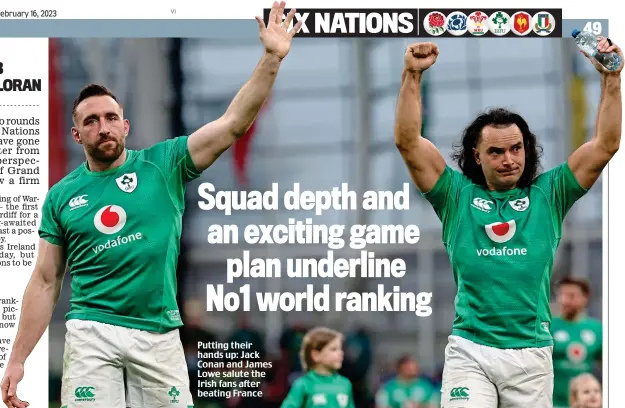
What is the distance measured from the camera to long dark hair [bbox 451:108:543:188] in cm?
433

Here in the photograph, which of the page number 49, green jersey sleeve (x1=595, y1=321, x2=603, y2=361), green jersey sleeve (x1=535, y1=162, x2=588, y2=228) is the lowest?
green jersey sleeve (x1=595, y1=321, x2=603, y2=361)

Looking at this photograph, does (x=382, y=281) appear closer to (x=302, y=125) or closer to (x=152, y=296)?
(x=302, y=125)

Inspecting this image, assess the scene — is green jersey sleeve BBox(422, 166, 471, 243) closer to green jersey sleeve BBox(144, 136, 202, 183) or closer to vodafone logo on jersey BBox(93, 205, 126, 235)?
green jersey sleeve BBox(144, 136, 202, 183)

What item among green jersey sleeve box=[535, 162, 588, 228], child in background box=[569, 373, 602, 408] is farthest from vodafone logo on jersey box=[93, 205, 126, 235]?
child in background box=[569, 373, 602, 408]

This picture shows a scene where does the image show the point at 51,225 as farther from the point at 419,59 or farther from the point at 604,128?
the point at 604,128

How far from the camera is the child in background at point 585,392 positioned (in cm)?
473

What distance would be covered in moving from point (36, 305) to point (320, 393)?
145 centimetres

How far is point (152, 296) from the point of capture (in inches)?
161

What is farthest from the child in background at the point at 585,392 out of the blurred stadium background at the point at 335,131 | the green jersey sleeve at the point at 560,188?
the green jersey sleeve at the point at 560,188

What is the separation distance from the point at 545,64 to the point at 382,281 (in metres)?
1.35

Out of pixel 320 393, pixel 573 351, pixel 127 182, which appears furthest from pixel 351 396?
pixel 127 182

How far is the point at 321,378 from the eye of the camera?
4.77 m

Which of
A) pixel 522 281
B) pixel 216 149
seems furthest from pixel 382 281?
pixel 216 149

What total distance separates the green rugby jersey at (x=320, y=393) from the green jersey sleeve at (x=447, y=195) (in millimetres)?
979
